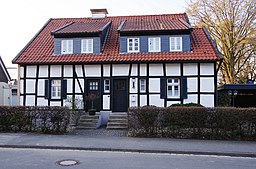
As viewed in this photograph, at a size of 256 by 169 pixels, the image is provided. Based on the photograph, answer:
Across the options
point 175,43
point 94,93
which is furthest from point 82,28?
point 175,43

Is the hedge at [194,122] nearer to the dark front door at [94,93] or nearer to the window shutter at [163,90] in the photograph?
the window shutter at [163,90]

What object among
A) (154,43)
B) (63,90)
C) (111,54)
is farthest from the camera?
(154,43)

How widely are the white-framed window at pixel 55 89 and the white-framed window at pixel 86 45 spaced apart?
2.74 metres

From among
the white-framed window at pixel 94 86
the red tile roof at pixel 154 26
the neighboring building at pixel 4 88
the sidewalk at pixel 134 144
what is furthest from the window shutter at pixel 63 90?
the neighboring building at pixel 4 88

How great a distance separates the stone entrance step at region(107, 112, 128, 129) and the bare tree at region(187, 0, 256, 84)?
52.4 ft

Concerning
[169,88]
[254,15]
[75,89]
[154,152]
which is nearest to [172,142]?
[154,152]

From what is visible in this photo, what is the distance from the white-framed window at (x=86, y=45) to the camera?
61.6ft

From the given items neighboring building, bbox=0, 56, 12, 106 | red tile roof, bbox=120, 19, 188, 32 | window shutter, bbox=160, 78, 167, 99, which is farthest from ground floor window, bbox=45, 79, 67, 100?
neighboring building, bbox=0, 56, 12, 106

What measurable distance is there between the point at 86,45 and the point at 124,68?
3.26 metres

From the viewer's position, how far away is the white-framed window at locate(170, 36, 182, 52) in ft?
59.8

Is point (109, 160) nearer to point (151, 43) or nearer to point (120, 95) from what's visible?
point (120, 95)

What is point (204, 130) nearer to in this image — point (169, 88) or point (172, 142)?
point (172, 142)

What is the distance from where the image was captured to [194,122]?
12344 mm

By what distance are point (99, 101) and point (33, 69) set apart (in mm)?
4930
